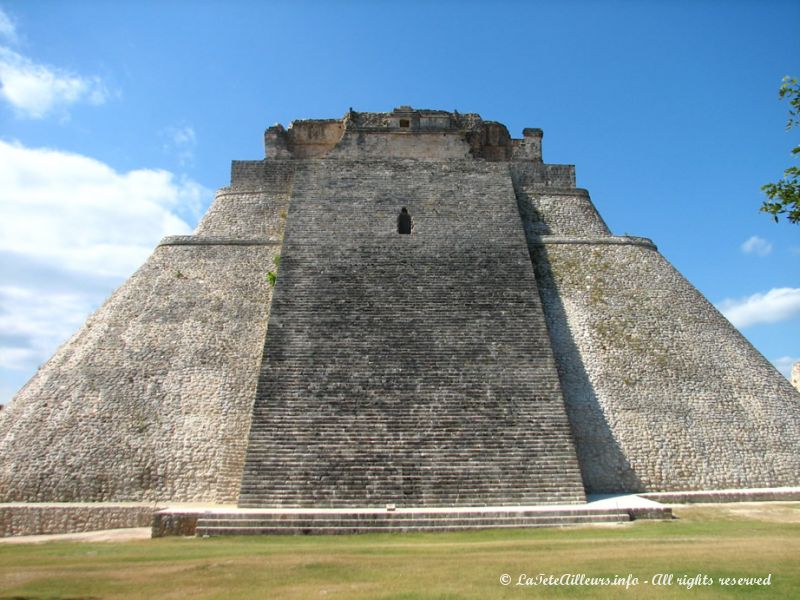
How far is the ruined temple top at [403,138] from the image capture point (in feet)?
55.8

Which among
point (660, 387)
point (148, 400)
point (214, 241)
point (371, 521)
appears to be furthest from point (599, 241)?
point (148, 400)

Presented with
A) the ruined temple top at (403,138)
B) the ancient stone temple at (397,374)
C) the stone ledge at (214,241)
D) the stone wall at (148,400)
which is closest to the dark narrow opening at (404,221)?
the ancient stone temple at (397,374)

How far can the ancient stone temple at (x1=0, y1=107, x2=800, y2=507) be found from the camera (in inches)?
356

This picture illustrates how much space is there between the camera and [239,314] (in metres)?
11.6

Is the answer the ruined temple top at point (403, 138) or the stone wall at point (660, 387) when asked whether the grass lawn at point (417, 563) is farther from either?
the ruined temple top at point (403, 138)

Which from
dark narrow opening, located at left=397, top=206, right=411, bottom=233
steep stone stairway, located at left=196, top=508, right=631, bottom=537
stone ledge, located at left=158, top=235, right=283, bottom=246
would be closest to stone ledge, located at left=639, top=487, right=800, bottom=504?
steep stone stairway, located at left=196, top=508, right=631, bottom=537

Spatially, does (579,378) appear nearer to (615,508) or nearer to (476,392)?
(476,392)

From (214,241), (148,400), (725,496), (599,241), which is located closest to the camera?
(725,496)

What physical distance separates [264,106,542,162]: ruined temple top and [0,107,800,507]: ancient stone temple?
2.74 metres

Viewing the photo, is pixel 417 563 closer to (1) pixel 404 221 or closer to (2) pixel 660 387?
(2) pixel 660 387

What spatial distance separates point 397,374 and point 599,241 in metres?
6.59

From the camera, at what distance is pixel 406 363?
10.4 meters

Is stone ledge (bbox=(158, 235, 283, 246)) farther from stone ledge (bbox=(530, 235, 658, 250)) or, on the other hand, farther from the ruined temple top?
stone ledge (bbox=(530, 235, 658, 250))

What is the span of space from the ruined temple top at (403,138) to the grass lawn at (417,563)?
11.9 m
